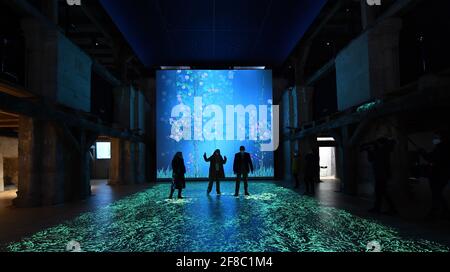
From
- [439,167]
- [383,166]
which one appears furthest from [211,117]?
[439,167]

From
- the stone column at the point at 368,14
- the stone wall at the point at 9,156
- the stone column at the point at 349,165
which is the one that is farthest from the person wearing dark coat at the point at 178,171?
the stone wall at the point at 9,156

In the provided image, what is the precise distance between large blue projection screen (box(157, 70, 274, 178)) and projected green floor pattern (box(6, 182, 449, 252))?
10528 millimetres

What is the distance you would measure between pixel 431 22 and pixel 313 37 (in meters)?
7.77

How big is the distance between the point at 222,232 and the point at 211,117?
43.9 ft

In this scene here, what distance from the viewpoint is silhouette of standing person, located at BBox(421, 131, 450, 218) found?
5.68 meters

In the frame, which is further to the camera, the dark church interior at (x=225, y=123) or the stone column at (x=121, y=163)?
the stone column at (x=121, y=163)

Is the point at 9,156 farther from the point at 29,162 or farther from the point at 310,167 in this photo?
the point at 310,167

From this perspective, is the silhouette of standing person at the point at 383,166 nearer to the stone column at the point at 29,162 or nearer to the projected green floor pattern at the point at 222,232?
the projected green floor pattern at the point at 222,232

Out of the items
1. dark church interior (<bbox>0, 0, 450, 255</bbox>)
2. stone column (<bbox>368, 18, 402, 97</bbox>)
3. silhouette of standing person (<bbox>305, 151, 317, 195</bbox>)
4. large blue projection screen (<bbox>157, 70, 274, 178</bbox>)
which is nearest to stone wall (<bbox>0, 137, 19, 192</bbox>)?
dark church interior (<bbox>0, 0, 450, 255</bbox>)

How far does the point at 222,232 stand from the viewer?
200 inches

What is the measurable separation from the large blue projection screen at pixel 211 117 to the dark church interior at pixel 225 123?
0.30 feet

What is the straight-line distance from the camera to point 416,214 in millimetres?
6484

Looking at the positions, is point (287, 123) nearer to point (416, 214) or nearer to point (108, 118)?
point (108, 118)

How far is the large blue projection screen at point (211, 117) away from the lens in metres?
18.0
